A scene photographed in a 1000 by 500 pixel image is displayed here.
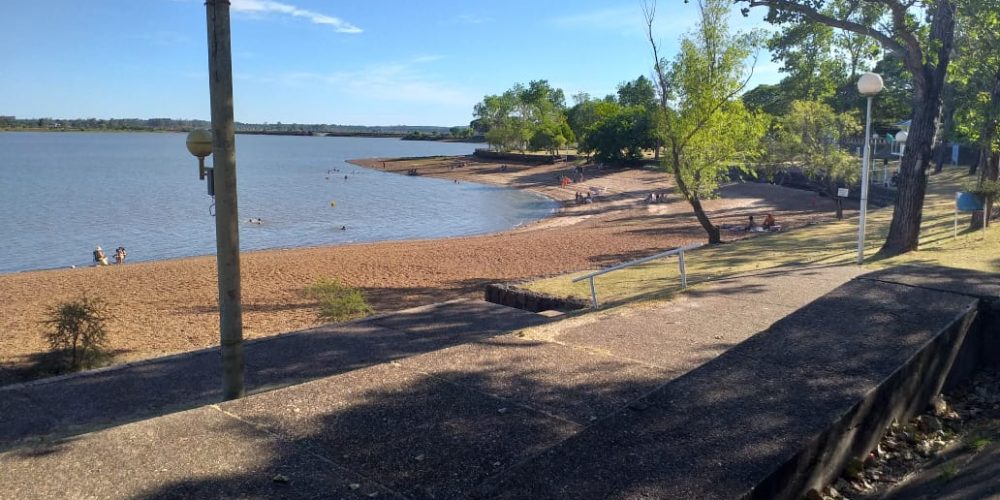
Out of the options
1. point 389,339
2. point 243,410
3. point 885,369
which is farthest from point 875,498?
point 389,339

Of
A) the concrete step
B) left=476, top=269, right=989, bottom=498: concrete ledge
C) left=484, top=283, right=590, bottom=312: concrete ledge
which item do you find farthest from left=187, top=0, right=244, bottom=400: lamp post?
left=484, top=283, right=590, bottom=312: concrete ledge

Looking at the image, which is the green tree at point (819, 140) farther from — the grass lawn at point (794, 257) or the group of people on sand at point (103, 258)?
the group of people on sand at point (103, 258)

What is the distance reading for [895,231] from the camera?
13023mm

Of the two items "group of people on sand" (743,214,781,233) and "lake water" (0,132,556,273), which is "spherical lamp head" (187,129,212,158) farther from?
"lake water" (0,132,556,273)

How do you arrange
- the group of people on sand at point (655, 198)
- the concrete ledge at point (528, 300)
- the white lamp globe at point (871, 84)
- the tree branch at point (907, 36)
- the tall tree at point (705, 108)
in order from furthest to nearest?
the group of people on sand at point (655, 198)
the tall tree at point (705, 108)
the tree branch at point (907, 36)
the concrete ledge at point (528, 300)
the white lamp globe at point (871, 84)

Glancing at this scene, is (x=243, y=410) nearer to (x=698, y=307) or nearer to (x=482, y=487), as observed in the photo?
(x=482, y=487)

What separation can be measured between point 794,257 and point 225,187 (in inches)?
469

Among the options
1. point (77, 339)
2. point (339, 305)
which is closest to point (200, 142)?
point (77, 339)

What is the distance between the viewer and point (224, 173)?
18.5 ft

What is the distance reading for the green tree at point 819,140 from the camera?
27.9 metres

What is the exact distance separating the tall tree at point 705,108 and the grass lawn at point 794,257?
8.89ft

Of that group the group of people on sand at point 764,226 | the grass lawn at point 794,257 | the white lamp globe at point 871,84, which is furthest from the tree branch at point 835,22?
the group of people on sand at point 764,226

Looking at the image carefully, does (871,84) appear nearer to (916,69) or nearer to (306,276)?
(916,69)

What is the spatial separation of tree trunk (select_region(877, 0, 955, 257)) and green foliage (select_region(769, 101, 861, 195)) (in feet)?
51.6
